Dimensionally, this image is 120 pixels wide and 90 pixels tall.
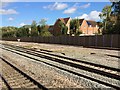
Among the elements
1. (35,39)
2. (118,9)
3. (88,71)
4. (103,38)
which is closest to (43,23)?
(35,39)

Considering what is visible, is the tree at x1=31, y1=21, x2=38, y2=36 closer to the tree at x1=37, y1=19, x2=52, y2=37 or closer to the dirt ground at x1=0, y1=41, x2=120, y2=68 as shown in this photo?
the tree at x1=37, y1=19, x2=52, y2=37

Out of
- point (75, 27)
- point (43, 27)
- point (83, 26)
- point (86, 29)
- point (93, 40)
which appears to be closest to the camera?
point (93, 40)

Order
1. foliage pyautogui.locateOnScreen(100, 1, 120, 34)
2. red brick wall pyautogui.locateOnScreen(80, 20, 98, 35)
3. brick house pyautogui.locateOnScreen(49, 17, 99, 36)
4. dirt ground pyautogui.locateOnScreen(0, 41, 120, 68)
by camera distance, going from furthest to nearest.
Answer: red brick wall pyautogui.locateOnScreen(80, 20, 98, 35), brick house pyautogui.locateOnScreen(49, 17, 99, 36), foliage pyautogui.locateOnScreen(100, 1, 120, 34), dirt ground pyautogui.locateOnScreen(0, 41, 120, 68)

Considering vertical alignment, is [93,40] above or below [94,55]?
above

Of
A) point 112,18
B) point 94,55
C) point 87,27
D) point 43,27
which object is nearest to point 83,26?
point 87,27

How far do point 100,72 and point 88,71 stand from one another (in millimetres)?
920

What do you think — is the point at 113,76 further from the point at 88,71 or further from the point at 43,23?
the point at 43,23

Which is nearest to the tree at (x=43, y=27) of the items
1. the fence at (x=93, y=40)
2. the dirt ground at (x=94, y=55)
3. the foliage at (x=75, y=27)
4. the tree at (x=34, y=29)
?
the tree at (x=34, y=29)

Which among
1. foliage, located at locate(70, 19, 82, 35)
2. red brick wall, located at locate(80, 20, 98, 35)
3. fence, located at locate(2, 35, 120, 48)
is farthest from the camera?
red brick wall, located at locate(80, 20, 98, 35)

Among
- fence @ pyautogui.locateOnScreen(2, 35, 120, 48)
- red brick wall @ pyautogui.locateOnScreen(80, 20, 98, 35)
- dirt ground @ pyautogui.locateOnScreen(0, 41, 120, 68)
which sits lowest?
dirt ground @ pyautogui.locateOnScreen(0, 41, 120, 68)

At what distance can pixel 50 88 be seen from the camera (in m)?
8.77

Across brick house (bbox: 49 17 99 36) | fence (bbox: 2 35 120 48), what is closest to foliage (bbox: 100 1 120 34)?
fence (bbox: 2 35 120 48)

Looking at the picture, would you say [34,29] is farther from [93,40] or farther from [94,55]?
[94,55]

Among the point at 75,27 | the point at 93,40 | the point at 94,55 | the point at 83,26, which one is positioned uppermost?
the point at 83,26
